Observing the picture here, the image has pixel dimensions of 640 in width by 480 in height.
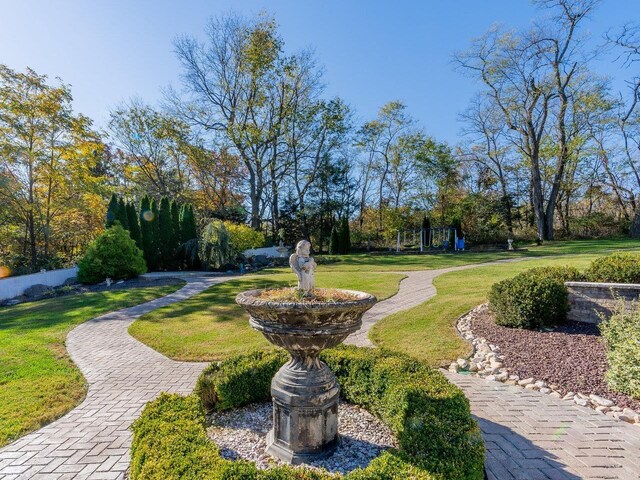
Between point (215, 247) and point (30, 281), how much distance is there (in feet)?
24.1

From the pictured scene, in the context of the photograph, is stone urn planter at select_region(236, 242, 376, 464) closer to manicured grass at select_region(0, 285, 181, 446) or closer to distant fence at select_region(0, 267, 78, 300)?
manicured grass at select_region(0, 285, 181, 446)

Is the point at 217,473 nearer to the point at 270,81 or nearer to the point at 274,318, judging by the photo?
the point at 274,318

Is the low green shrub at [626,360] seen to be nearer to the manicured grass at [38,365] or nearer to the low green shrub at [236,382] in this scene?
the low green shrub at [236,382]

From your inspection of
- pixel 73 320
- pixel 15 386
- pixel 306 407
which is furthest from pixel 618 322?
pixel 73 320

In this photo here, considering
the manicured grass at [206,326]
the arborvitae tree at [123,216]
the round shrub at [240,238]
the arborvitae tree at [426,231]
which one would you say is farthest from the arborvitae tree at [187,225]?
the arborvitae tree at [426,231]

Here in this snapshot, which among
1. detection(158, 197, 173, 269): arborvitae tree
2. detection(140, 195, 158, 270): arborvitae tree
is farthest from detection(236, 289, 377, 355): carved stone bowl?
detection(158, 197, 173, 269): arborvitae tree

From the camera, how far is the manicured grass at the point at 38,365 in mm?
3741

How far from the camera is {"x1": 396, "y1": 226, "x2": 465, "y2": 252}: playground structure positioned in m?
23.9

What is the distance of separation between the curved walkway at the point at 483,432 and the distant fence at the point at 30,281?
10.1 meters

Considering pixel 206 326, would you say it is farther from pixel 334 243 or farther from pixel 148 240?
pixel 334 243

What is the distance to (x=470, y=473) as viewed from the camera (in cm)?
222

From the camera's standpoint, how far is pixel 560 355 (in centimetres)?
504

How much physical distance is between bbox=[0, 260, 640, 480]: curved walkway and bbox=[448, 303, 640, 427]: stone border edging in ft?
0.50

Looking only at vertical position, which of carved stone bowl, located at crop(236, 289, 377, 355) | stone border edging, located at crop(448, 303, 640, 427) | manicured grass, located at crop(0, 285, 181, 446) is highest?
carved stone bowl, located at crop(236, 289, 377, 355)
